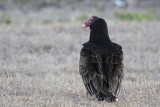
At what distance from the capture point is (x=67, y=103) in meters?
6.57

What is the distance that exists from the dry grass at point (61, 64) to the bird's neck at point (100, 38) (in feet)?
3.21

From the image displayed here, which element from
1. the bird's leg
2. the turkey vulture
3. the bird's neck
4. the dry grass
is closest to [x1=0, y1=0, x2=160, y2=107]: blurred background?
the dry grass

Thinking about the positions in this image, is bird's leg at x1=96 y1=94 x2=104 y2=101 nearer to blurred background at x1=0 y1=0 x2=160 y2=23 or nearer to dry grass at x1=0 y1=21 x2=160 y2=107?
dry grass at x1=0 y1=21 x2=160 y2=107

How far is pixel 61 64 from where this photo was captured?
1134cm

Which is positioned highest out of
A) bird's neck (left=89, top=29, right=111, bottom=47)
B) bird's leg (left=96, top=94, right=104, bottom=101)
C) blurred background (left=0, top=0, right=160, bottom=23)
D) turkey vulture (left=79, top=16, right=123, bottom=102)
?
bird's neck (left=89, top=29, right=111, bottom=47)

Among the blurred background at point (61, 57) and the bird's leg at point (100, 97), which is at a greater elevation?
the bird's leg at point (100, 97)

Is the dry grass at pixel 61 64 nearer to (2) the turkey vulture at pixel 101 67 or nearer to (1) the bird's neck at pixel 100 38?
(2) the turkey vulture at pixel 101 67

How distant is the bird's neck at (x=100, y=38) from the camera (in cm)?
734

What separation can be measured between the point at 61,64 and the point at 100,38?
407 cm

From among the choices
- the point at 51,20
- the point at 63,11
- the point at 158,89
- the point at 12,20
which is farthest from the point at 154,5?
the point at 158,89

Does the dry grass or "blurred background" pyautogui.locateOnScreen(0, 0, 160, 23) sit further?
"blurred background" pyautogui.locateOnScreen(0, 0, 160, 23)

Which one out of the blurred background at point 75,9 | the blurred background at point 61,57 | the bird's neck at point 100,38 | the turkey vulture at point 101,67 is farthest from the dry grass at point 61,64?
the blurred background at point 75,9

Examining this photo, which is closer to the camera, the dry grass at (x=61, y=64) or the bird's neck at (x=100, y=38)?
the dry grass at (x=61, y=64)

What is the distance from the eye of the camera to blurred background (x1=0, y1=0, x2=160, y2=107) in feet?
23.5
